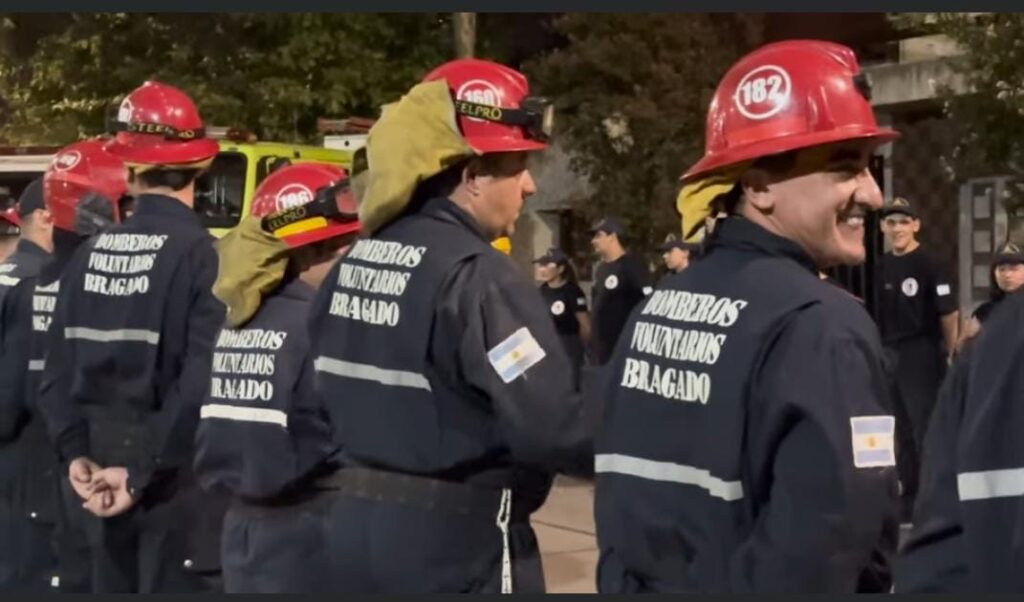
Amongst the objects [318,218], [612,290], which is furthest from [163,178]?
[612,290]

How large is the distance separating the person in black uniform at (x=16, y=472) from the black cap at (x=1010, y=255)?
18.6 ft

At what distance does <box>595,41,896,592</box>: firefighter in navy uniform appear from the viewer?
256 centimetres

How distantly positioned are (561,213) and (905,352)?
10.3 metres

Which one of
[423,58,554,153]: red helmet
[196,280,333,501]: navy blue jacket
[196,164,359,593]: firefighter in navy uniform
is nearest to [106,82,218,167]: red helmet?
[196,164,359,593]: firefighter in navy uniform

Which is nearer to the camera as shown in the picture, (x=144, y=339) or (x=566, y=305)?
(x=144, y=339)

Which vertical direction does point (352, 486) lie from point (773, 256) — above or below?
below

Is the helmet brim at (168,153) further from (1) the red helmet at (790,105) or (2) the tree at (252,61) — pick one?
(2) the tree at (252,61)

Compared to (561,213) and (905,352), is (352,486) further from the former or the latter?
(561,213)

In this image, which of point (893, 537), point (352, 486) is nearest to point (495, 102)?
point (352, 486)

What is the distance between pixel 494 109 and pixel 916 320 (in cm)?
645

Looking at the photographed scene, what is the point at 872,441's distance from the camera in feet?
8.43

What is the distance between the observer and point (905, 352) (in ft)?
32.2

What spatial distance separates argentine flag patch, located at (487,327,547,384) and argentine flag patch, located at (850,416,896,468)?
1050 millimetres

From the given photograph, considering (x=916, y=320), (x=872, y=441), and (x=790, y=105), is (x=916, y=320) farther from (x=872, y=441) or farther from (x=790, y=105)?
(x=872, y=441)
